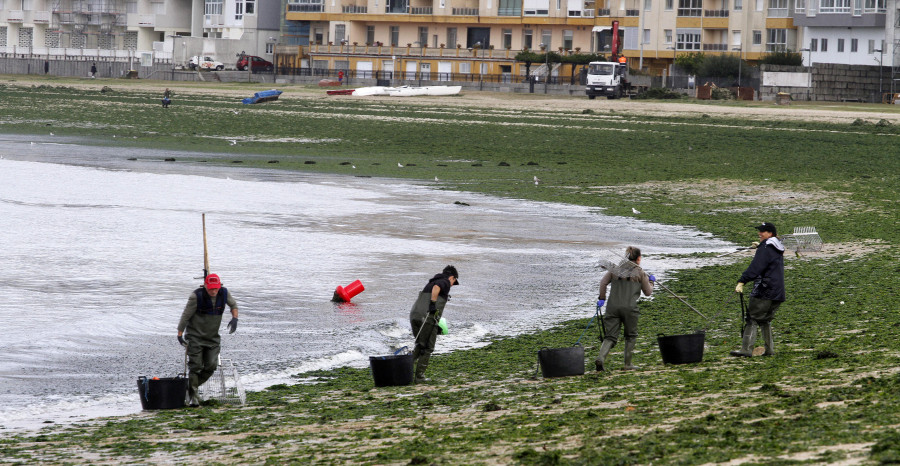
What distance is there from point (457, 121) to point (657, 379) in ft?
167

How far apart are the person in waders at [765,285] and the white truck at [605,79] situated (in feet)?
249

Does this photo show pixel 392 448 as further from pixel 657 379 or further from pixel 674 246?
pixel 674 246

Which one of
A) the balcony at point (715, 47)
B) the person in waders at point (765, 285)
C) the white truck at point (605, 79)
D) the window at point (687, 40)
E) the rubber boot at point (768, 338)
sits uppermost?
the window at point (687, 40)

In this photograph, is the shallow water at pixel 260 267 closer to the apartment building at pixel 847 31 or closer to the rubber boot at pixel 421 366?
the rubber boot at pixel 421 366

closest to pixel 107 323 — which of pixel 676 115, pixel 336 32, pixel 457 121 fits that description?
pixel 457 121

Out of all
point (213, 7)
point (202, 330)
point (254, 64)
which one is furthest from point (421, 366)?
point (213, 7)

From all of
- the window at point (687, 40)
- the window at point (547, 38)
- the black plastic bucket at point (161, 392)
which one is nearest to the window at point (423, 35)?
the window at point (547, 38)

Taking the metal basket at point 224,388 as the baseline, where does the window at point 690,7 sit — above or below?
above

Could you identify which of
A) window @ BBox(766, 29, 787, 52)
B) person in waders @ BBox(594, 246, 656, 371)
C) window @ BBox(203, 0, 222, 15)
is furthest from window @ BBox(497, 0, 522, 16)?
person in waders @ BBox(594, 246, 656, 371)

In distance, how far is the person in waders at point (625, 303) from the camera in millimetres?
13711

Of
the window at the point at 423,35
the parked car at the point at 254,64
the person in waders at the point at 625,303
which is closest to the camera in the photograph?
the person in waders at the point at 625,303

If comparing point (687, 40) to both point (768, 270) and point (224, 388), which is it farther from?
point (224, 388)

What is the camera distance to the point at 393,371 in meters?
13.5

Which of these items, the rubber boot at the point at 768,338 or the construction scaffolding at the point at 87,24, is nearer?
the rubber boot at the point at 768,338
